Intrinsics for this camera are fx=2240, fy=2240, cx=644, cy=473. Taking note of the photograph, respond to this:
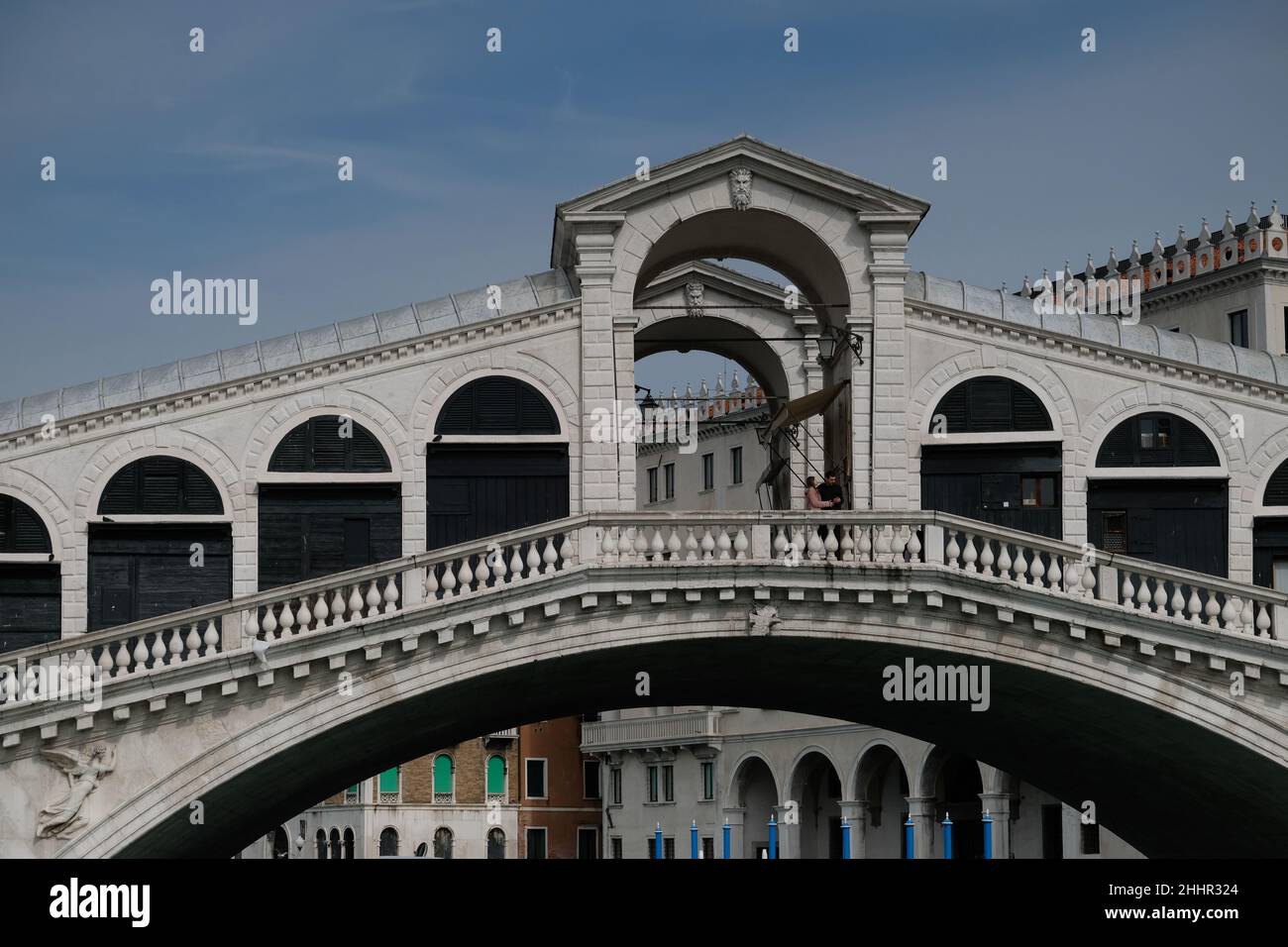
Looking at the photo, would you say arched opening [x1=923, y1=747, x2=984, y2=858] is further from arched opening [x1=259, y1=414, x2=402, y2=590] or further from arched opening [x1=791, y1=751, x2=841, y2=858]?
arched opening [x1=259, y1=414, x2=402, y2=590]

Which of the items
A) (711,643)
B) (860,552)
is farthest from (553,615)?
(860,552)

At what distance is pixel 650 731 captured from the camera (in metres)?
98.6

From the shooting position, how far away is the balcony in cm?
9381

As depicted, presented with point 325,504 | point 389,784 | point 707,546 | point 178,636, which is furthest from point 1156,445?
point 389,784

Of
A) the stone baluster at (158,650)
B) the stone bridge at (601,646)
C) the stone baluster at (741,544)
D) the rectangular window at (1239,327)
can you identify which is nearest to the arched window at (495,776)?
the rectangular window at (1239,327)

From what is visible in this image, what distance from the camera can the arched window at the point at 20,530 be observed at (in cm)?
4222

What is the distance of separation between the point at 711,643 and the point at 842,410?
289 inches

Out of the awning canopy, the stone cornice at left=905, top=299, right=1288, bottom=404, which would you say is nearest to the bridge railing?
the awning canopy

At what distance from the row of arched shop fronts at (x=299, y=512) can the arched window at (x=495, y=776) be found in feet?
218

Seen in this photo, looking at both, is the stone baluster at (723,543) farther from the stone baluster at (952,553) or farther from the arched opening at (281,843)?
the arched opening at (281,843)

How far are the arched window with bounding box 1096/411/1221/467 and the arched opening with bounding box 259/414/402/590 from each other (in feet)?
46.9

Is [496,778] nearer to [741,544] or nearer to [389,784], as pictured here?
[389,784]

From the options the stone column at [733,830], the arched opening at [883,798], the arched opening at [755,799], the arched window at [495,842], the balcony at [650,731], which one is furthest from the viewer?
the arched window at [495,842]
